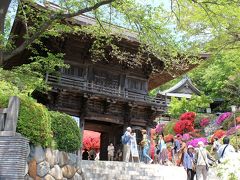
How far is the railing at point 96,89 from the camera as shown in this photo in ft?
55.3

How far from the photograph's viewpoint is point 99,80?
1905cm

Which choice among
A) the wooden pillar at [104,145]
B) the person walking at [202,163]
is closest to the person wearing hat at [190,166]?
the person walking at [202,163]

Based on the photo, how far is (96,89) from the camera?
17.9 meters

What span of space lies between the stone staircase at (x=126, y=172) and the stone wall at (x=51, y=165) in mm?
2808

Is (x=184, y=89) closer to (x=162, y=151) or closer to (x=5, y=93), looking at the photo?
(x=162, y=151)

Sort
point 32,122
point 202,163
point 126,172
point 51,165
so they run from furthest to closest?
1. point 126,172
2. point 202,163
3. point 51,165
4. point 32,122

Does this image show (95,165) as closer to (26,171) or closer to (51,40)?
(26,171)

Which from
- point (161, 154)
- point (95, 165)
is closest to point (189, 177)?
point (95, 165)

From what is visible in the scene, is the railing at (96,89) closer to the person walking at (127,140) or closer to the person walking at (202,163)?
the person walking at (127,140)

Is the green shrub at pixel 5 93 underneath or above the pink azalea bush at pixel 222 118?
underneath

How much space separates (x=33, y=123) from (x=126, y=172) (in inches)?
239

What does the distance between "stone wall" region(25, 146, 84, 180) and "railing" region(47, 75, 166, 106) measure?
339 inches

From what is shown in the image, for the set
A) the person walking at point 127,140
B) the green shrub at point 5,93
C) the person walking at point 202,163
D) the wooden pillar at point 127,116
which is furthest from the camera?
the wooden pillar at point 127,116

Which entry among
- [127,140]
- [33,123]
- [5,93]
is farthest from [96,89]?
[33,123]
